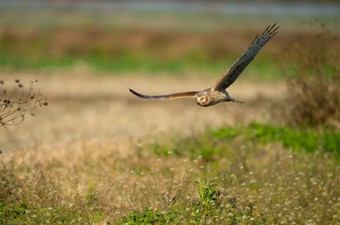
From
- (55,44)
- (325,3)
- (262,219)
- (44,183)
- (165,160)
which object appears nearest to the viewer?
(262,219)

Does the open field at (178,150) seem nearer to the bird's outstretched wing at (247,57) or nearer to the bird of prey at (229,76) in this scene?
the bird of prey at (229,76)

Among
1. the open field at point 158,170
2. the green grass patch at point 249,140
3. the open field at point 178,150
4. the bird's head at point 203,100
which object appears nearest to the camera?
the open field at point 158,170

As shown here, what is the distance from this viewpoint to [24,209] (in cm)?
952

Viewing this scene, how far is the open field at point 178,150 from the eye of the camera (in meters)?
9.66

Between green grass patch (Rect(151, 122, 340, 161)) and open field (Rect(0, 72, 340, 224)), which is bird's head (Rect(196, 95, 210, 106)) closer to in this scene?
open field (Rect(0, 72, 340, 224))

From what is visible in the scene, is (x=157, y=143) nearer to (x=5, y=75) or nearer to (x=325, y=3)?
(x=5, y=75)

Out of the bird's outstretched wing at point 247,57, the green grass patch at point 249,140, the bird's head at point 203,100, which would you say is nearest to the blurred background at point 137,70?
the green grass patch at point 249,140

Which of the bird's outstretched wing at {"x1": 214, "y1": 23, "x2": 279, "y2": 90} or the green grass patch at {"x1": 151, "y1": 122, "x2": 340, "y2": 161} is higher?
the bird's outstretched wing at {"x1": 214, "y1": 23, "x2": 279, "y2": 90}

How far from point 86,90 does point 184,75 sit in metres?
5.61

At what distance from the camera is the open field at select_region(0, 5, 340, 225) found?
9664 millimetres

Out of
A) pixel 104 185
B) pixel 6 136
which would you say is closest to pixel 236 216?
pixel 104 185

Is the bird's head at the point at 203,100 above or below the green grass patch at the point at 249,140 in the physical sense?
above

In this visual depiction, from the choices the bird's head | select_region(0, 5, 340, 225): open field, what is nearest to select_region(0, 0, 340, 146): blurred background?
Answer: select_region(0, 5, 340, 225): open field

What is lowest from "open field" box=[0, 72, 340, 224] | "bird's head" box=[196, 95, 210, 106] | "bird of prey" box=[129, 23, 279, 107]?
"open field" box=[0, 72, 340, 224]
